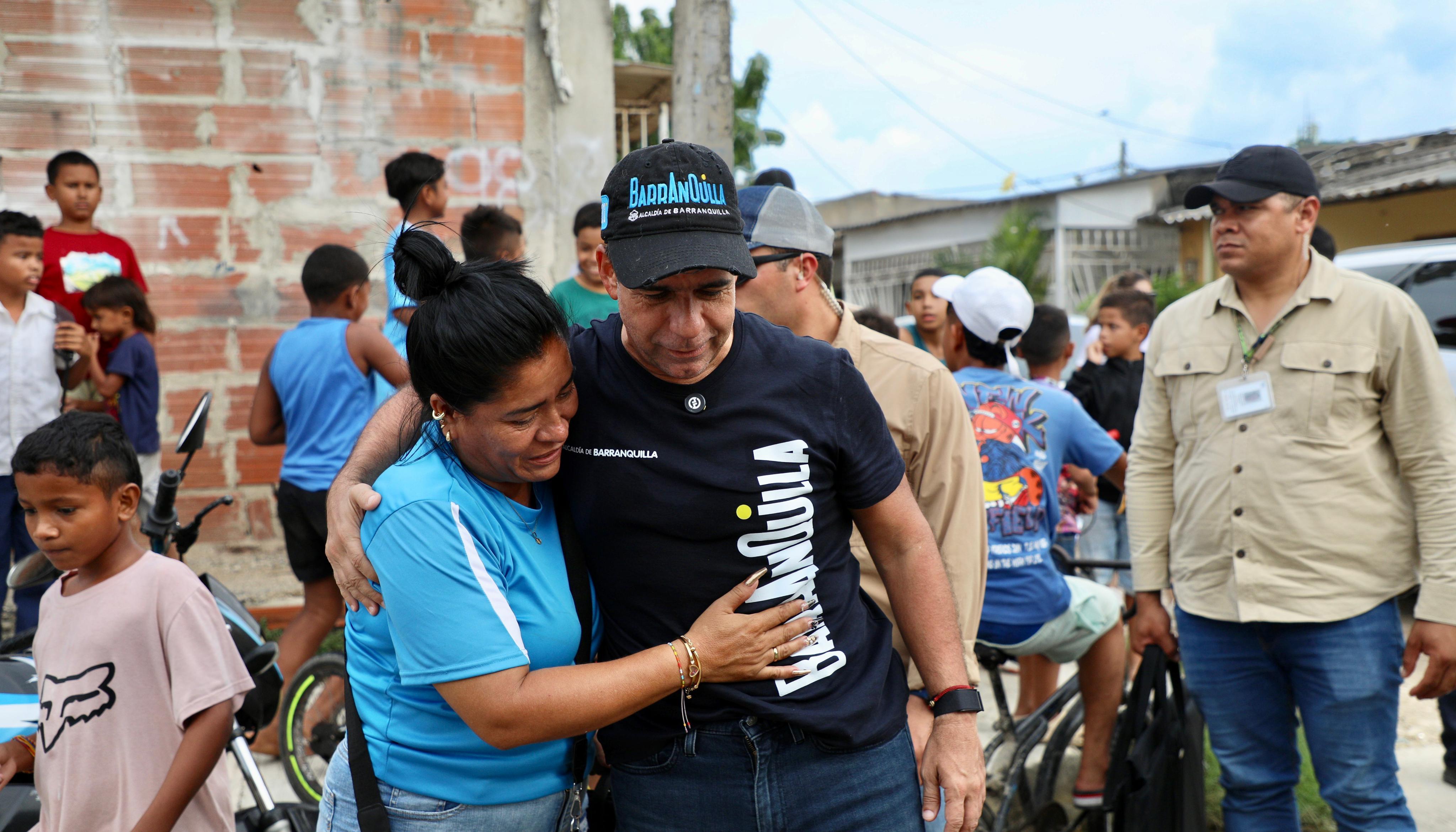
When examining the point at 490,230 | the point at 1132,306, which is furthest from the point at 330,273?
the point at 1132,306

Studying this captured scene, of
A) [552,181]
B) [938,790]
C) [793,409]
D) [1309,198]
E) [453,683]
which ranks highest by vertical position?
[552,181]

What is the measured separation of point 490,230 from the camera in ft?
14.4

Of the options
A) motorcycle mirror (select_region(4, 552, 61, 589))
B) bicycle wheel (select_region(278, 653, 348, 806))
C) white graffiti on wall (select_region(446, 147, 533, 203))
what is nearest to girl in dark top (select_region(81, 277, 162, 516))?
bicycle wheel (select_region(278, 653, 348, 806))

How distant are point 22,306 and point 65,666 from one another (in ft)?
9.19

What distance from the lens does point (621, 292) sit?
1.77 meters

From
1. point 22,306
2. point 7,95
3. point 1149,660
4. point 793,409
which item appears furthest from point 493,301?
point 7,95

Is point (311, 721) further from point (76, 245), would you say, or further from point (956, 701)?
point (956, 701)

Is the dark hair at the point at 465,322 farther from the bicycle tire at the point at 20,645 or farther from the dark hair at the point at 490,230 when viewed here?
the dark hair at the point at 490,230

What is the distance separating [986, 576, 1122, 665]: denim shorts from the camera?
3389 millimetres

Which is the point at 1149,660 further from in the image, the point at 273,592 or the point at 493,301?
Answer: the point at 273,592

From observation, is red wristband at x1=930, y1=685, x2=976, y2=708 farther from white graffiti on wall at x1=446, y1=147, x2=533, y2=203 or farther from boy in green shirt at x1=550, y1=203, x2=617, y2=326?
white graffiti on wall at x1=446, y1=147, x2=533, y2=203

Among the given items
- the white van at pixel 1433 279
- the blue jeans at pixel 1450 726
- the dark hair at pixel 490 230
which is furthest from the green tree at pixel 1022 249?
the dark hair at pixel 490 230

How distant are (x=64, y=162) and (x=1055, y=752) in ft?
16.5

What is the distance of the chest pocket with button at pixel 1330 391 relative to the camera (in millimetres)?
2781
